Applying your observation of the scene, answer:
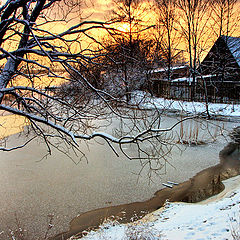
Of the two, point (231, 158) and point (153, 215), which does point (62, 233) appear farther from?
point (231, 158)

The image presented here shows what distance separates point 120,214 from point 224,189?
2.79 m

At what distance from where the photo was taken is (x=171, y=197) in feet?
20.1

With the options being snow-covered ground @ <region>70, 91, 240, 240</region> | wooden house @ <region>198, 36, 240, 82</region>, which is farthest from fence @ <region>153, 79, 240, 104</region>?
snow-covered ground @ <region>70, 91, 240, 240</region>

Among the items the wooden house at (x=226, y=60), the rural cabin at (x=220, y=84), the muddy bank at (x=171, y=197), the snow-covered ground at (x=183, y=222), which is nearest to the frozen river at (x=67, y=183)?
the muddy bank at (x=171, y=197)

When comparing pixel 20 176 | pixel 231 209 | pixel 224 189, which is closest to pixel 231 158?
pixel 224 189

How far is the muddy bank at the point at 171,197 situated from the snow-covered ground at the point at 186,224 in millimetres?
295

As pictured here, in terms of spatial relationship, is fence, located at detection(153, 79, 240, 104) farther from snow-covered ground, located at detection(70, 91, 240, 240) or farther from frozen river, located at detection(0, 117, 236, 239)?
snow-covered ground, located at detection(70, 91, 240, 240)

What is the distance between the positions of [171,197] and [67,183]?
286 centimetres

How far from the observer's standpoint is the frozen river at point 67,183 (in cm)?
555

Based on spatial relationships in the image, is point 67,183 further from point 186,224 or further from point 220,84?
point 220,84

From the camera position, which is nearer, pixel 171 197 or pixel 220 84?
pixel 171 197

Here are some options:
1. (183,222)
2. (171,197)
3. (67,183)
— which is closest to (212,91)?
(171,197)

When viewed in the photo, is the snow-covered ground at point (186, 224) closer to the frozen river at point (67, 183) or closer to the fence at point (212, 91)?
the frozen river at point (67, 183)

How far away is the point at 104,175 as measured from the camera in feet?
24.6
